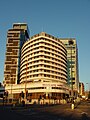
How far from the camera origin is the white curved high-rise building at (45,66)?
345 feet

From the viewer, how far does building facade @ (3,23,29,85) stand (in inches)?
6171

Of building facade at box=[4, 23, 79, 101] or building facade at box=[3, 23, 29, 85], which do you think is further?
building facade at box=[3, 23, 29, 85]

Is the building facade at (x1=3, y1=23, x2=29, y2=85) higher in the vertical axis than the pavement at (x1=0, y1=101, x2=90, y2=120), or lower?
higher

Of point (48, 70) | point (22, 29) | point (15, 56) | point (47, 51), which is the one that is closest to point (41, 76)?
point (48, 70)

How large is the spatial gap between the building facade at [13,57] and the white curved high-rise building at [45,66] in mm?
33467

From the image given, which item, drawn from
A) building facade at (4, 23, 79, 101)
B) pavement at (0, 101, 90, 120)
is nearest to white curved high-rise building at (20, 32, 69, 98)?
building facade at (4, 23, 79, 101)

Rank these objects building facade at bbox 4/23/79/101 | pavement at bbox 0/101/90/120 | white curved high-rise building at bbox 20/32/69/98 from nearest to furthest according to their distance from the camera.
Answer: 1. pavement at bbox 0/101/90/120
2. building facade at bbox 4/23/79/101
3. white curved high-rise building at bbox 20/32/69/98

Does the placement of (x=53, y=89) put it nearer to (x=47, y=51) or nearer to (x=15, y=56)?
(x=47, y=51)

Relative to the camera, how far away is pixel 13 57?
6309 inches

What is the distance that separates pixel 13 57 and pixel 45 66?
51.5 meters

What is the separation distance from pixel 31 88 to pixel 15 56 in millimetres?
56674

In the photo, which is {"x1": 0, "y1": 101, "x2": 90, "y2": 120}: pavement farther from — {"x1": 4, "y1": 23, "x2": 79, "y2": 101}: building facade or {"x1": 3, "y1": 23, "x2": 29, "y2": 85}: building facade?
{"x1": 3, "y1": 23, "x2": 29, "y2": 85}: building facade

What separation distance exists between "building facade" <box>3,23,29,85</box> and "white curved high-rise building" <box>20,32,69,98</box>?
3347 centimetres

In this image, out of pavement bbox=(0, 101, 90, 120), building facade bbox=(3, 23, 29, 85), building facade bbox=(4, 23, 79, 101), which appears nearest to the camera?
pavement bbox=(0, 101, 90, 120)
